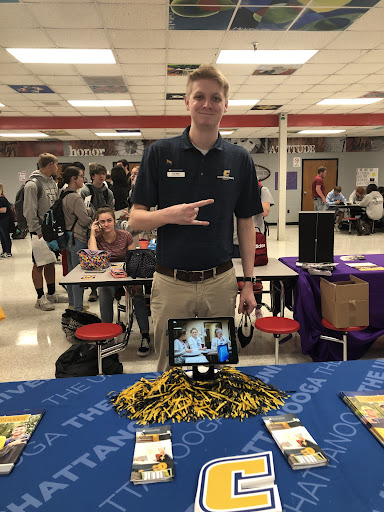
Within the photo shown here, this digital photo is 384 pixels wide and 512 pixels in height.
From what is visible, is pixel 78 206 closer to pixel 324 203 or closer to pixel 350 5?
pixel 350 5

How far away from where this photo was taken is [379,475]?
0.96m

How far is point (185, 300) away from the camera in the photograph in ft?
5.75

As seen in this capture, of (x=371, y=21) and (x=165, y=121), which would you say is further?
(x=165, y=121)

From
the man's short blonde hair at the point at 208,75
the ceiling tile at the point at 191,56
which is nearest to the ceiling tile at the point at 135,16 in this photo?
the ceiling tile at the point at 191,56

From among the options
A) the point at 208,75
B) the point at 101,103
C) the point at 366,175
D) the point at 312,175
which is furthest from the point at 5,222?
the point at 366,175

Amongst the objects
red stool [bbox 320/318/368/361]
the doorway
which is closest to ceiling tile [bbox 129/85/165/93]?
red stool [bbox 320/318/368/361]

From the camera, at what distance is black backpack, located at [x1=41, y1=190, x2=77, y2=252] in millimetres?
4418

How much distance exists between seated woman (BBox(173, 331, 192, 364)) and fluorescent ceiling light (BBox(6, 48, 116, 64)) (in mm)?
4965

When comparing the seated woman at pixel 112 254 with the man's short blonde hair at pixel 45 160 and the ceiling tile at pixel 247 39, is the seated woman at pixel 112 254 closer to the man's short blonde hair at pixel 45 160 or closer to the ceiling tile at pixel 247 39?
the man's short blonde hair at pixel 45 160

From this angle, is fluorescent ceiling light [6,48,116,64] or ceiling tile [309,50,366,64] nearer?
fluorescent ceiling light [6,48,116,64]

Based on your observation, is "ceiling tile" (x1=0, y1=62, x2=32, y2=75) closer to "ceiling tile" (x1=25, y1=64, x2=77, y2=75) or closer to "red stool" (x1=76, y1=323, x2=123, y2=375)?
"ceiling tile" (x1=25, y1=64, x2=77, y2=75)

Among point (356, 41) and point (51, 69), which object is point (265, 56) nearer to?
point (356, 41)

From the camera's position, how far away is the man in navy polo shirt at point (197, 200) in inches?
62.6

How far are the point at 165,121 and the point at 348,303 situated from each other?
839 cm
